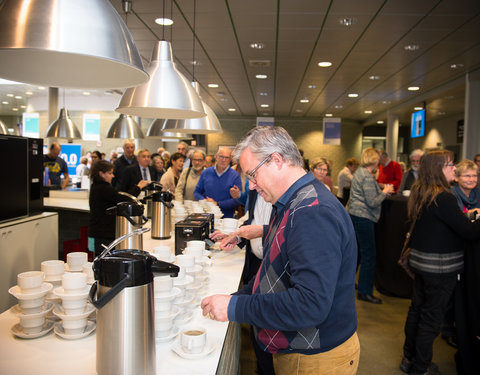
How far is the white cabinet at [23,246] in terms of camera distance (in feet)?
9.90

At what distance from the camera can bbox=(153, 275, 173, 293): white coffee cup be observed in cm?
139

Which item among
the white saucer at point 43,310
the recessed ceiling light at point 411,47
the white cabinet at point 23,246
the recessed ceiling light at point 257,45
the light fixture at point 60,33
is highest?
the recessed ceiling light at point 411,47

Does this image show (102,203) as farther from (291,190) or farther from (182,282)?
(291,190)

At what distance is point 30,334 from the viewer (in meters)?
1.40

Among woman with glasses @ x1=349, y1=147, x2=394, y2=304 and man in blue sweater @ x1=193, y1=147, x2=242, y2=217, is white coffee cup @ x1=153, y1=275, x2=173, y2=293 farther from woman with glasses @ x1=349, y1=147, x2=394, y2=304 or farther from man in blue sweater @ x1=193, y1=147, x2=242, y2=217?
woman with glasses @ x1=349, y1=147, x2=394, y2=304

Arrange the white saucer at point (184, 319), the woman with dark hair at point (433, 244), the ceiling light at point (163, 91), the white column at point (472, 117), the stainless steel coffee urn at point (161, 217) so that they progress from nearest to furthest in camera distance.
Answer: the white saucer at point (184, 319), the ceiling light at point (163, 91), the woman with dark hair at point (433, 244), the stainless steel coffee urn at point (161, 217), the white column at point (472, 117)

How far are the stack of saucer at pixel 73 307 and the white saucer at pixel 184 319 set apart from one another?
316mm

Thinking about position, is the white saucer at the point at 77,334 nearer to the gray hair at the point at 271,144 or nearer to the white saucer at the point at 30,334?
the white saucer at the point at 30,334

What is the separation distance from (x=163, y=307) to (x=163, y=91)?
4.42 feet

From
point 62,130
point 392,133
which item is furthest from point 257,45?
point 392,133

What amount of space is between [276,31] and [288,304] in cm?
494

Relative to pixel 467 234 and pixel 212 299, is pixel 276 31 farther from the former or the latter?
pixel 212 299

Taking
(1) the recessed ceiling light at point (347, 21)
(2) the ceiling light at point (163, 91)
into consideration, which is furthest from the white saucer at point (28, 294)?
(1) the recessed ceiling light at point (347, 21)

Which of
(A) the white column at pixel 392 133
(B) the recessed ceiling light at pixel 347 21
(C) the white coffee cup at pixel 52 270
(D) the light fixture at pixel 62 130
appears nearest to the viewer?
(C) the white coffee cup at pixel 52 270
